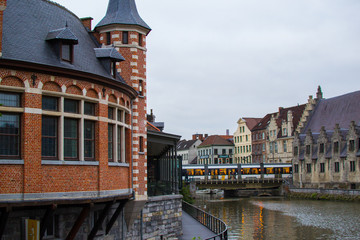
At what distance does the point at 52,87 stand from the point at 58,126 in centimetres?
124

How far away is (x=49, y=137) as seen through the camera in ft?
50.8

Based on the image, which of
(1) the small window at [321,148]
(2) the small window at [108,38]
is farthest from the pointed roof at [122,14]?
(1) the small window at [321,148]

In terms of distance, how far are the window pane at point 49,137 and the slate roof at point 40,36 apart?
176 centimetres

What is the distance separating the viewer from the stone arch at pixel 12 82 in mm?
14392

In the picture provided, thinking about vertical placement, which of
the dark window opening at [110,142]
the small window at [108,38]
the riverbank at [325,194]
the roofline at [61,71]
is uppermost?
the small window at [108,38]

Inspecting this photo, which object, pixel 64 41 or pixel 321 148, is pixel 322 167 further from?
pixel 64 41

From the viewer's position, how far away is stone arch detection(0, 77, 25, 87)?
1439 cm

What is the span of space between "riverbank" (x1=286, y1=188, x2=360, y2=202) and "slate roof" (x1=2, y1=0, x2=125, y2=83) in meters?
45.9

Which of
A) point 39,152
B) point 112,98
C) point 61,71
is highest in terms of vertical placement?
point 61,71

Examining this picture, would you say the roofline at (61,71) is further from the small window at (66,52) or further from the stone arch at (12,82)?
the small window at (66,52)

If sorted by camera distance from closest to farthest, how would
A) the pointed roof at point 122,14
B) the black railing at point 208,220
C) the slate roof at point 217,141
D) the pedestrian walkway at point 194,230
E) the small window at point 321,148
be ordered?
1. the pointed roof at point 122,14
2. the pedestrian walkway at point 194,230
3. the black railing at point 208,220
4. the small window at point 321,148
5. the slate roof at point 217,141

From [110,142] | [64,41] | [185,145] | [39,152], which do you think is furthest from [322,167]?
[185,145]

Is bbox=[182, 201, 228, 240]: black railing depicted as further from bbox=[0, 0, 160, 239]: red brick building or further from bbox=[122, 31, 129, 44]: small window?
bbox=[122, 31, 129, 44]: small window

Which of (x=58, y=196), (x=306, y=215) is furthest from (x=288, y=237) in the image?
(x=58, y=196)
